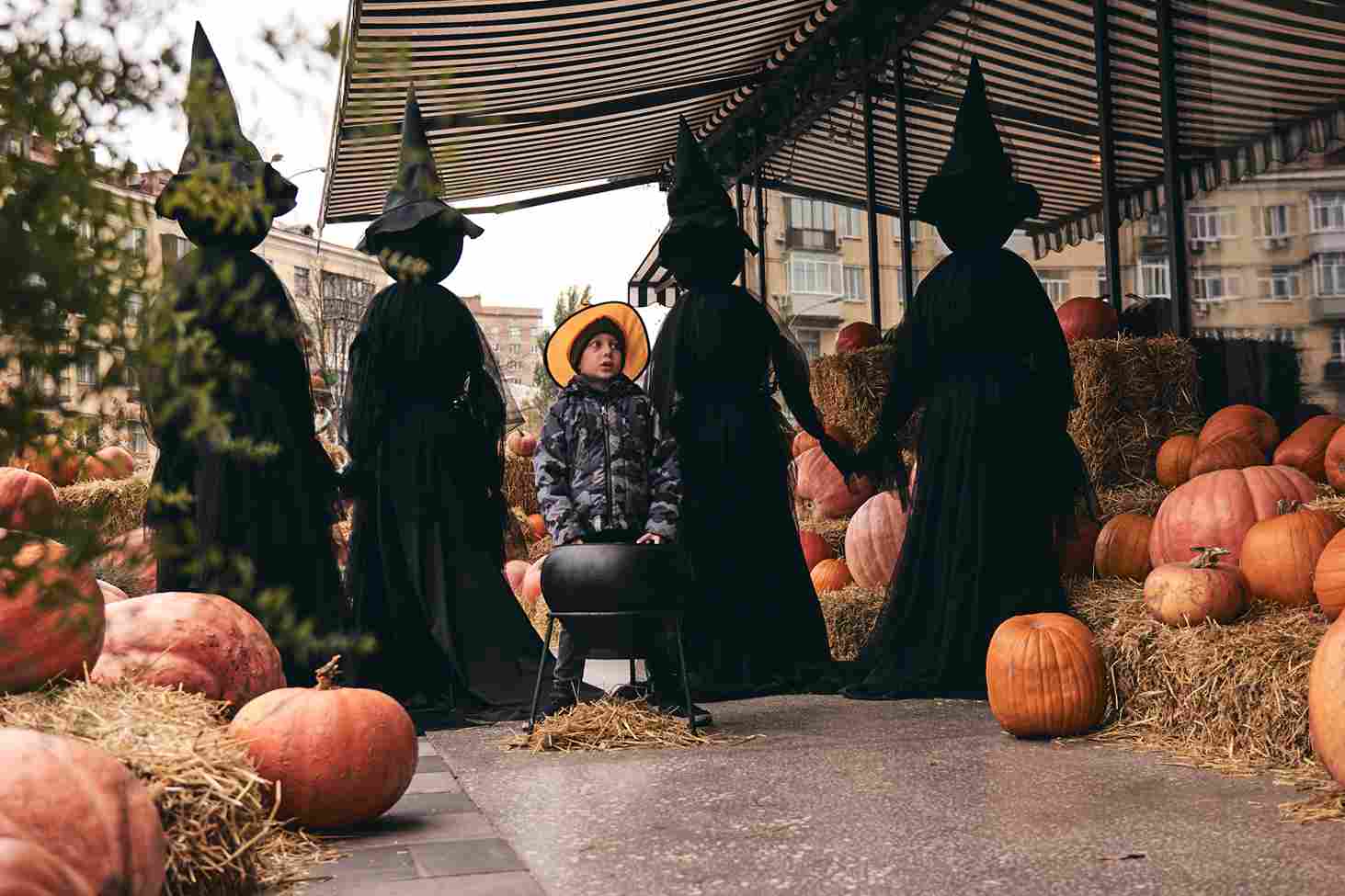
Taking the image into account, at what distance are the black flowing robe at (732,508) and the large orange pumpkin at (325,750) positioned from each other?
3061mm

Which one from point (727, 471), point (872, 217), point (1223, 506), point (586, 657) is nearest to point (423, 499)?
point (586, 657)

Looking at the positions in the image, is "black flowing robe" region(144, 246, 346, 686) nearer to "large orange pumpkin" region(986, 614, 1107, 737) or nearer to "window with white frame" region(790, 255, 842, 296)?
"large orange pumpkin" region(986, 614, 1107, 737)

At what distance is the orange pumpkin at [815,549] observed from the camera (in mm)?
9289

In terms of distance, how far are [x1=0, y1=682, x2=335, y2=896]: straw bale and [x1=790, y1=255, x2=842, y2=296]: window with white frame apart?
9310mm

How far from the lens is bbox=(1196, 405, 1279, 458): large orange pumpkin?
22.2 ft

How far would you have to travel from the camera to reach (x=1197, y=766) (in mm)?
4637

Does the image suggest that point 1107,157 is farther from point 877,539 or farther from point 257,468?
point 257,468

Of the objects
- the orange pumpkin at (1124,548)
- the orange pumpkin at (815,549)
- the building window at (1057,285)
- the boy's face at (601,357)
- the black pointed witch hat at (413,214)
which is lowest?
the orange pumpkin at (815,549)

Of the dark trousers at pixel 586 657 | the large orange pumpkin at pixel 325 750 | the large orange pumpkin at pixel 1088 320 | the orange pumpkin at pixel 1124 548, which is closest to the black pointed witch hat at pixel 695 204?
the dark trousers at pixel 586 657

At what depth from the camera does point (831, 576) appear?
351 inches

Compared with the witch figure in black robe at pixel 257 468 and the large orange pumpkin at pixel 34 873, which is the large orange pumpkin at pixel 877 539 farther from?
the large orange pumpkin at pixel 34 873

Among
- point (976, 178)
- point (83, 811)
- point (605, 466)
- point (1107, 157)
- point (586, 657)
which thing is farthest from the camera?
point (1107, 157)

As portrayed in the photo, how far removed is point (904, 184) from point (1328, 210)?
4.50 m

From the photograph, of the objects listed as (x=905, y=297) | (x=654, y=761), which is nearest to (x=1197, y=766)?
(x=654, y=761)
